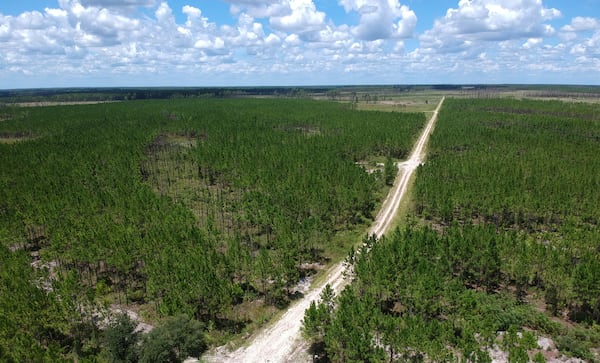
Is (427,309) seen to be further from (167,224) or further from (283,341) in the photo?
(167,224)

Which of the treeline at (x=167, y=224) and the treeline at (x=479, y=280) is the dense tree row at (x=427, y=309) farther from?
the treeline at (x=167, y=224)

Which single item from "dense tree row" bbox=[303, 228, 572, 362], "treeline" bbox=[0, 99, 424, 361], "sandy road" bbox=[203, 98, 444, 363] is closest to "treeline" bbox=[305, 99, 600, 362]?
"dense tree row" bbox=[303, 228, 572, 362]

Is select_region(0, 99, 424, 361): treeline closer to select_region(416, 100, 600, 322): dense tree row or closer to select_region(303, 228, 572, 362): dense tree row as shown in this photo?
select_region(303, 228, 572, 362): dense tree row

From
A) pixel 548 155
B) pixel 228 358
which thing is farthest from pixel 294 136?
pixel 228 358

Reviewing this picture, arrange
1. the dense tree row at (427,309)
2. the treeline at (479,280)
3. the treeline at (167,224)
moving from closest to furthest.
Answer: the dense tree row at (427,309) < the treeline at (479,280) < the treeline at (167,224)

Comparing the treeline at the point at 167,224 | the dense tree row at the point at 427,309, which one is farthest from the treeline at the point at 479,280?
the treeline at the point at 167,224

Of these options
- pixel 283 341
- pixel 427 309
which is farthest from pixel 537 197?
pixel 283 341
